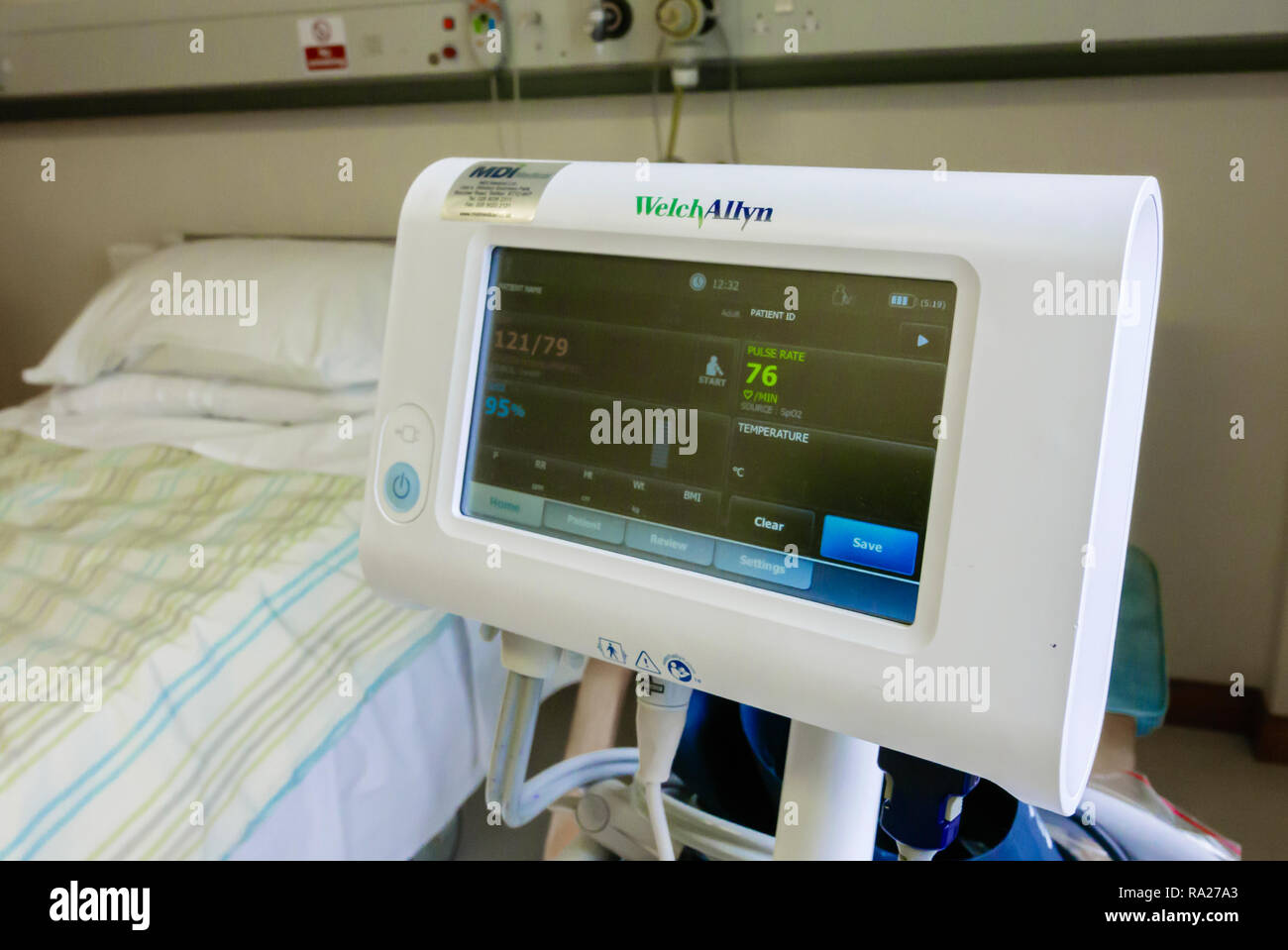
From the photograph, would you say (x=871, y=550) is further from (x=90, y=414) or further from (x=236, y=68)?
(x=236, y=68)

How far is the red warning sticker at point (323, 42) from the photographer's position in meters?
1.73

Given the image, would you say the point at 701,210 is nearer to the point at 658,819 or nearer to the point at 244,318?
the point at 658,819

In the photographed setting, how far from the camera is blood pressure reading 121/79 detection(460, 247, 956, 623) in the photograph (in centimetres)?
39

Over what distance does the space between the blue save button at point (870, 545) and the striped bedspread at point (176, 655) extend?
2.66 ft

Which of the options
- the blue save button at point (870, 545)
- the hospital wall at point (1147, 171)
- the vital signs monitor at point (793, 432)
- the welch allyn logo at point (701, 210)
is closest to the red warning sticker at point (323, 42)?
the hospital wall at point (1147, 171)

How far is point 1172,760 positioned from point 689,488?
5.51 feet

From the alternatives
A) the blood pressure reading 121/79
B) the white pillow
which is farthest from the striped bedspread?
the blood pressure reading 121/79

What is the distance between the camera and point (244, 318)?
168 centimetres

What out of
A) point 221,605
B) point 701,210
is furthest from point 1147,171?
point 221,605

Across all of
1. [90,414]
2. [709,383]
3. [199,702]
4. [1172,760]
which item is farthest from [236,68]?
[1172,760]

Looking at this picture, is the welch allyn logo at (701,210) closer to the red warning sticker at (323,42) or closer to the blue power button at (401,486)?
the blue power button at (401,486)

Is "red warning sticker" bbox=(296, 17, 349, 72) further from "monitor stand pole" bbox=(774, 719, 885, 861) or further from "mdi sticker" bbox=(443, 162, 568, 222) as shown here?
"monitor stand pole" bbox=(774, 719, 885, 861)

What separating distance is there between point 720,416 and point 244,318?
1.50 metres
